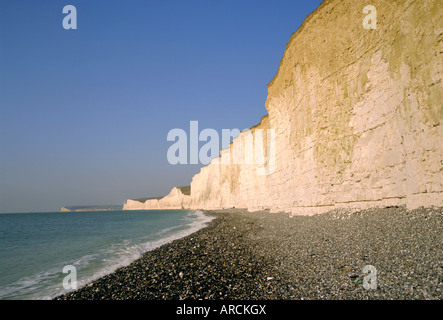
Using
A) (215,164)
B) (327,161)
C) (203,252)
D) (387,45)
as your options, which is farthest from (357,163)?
(215,164)

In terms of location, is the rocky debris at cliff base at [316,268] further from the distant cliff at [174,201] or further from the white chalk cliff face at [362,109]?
the distant cliff at [174,201]

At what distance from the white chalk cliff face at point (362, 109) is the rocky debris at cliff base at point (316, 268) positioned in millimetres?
1506

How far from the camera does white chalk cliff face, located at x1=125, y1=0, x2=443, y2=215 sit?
7074 mm

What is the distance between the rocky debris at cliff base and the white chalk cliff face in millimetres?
1506

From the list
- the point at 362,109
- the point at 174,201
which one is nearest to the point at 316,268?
the point at 362,109

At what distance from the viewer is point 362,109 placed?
10188mm

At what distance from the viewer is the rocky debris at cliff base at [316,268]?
428cm

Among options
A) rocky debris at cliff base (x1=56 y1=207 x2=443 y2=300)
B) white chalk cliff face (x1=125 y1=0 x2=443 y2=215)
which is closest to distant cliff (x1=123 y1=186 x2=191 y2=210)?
white chalk cliff face (x1=125 y1=0 x2=443 y2=215)

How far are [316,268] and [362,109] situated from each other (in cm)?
757

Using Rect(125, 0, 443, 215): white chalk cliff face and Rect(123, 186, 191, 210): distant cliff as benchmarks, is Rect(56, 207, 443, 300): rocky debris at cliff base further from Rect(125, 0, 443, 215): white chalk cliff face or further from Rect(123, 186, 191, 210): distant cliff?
Rect(123, 186, 191, 210): distant cliff

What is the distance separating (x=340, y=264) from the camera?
5504 millimetres

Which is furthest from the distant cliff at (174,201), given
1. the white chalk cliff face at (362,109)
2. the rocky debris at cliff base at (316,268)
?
the rocky debris at cliff base at (316,268)
